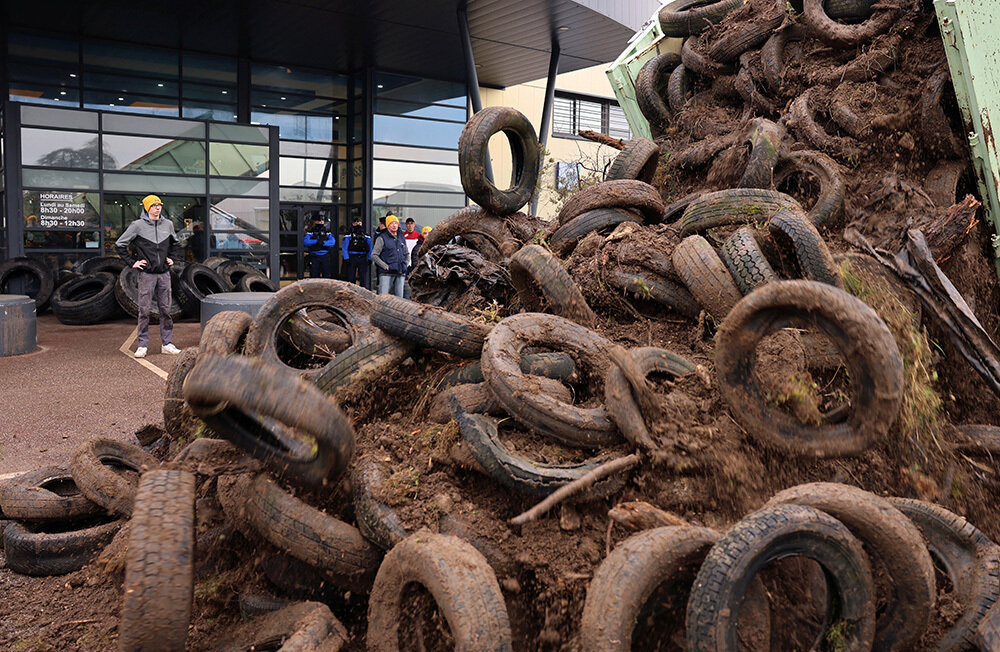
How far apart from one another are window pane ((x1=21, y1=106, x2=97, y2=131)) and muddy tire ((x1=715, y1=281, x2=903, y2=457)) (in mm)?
15239

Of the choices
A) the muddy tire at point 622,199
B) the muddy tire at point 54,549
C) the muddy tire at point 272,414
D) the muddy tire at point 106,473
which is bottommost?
the muddy tire at point 54,549

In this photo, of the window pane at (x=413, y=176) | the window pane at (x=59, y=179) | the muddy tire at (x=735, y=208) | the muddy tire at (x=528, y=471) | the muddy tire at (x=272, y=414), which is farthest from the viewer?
the window pane at (x=413, y=176)

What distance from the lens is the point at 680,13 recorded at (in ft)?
24.3

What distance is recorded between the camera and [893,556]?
2564mm

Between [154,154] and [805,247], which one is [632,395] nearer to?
[805,247]

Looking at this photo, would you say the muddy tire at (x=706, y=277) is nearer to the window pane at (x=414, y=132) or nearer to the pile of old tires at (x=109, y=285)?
the pile of old tires at (x=109, y=285)

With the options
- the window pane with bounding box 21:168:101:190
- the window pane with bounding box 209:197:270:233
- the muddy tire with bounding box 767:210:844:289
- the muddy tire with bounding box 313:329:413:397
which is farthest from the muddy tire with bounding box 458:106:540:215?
the window pane with bounding box 21:168:101:190

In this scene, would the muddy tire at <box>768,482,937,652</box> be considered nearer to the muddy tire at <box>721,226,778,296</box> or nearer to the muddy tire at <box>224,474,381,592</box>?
the muddy tire at <box>721,226,778,296</box>

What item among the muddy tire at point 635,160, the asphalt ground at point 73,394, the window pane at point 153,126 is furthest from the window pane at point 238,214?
the muddy tire at point 635,160

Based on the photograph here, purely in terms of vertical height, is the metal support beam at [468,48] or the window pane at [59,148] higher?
the metal support beam at [468,48]

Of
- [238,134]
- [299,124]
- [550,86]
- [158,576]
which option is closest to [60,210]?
[238,134]

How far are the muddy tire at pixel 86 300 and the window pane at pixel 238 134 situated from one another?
167 inches

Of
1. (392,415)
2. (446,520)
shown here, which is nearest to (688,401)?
(446,520)

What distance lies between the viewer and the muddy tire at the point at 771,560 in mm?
2365
